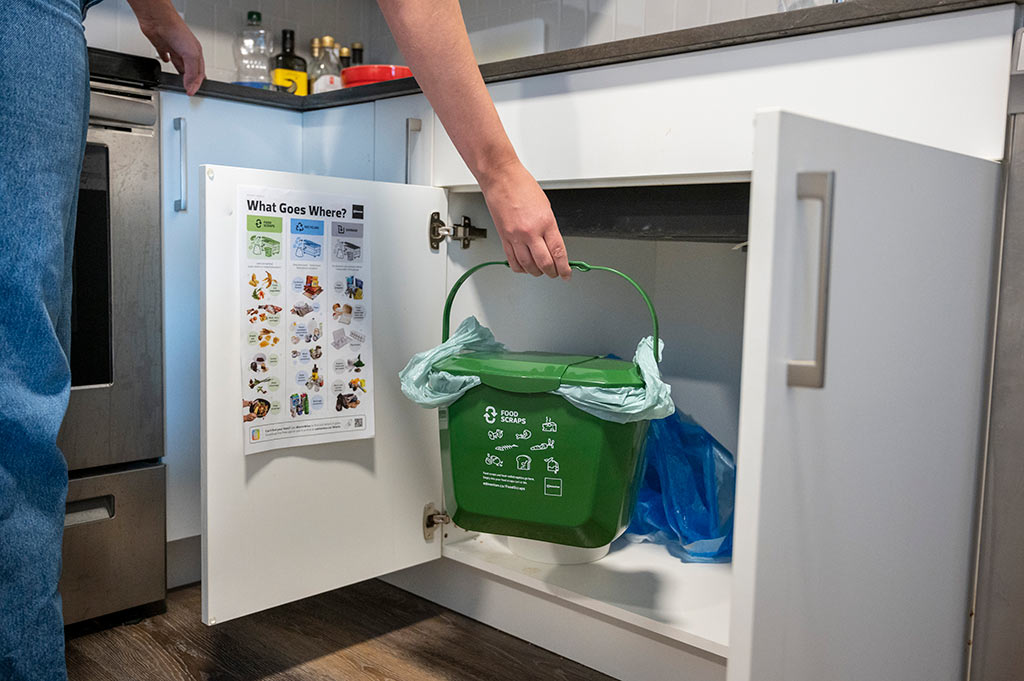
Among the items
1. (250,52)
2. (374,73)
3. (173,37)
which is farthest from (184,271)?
(250,52)

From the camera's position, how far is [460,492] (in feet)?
4.50

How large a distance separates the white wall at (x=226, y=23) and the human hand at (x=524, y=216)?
Answer: 1.26 meters

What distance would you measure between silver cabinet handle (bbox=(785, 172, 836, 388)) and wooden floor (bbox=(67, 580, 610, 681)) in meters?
0.79

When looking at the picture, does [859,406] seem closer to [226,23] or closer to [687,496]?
[687,496]

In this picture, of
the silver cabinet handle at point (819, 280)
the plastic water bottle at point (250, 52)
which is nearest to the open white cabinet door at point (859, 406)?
the silver cabinet handle at point (819, 280)

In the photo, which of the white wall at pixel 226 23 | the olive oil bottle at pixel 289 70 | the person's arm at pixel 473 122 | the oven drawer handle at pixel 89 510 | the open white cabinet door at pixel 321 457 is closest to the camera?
the person's arm at pixel 473 122

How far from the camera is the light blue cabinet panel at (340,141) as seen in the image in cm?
170

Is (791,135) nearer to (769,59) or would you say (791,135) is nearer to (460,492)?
(769,59)

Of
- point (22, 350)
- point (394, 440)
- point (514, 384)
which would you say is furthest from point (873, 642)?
point (22, 350)

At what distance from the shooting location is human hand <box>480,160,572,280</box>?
3.60 ft

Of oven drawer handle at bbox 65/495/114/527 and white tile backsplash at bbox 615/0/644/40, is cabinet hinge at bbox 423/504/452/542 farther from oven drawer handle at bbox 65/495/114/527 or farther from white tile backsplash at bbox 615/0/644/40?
white tile backsplash at bbox 615/0/644/40

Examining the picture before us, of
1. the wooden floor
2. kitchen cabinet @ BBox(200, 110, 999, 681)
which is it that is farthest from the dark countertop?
the wooden floor

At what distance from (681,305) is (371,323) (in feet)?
2.36

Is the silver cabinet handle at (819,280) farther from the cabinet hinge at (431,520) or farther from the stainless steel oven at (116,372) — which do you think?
the stainless steel oven at (116,372)
